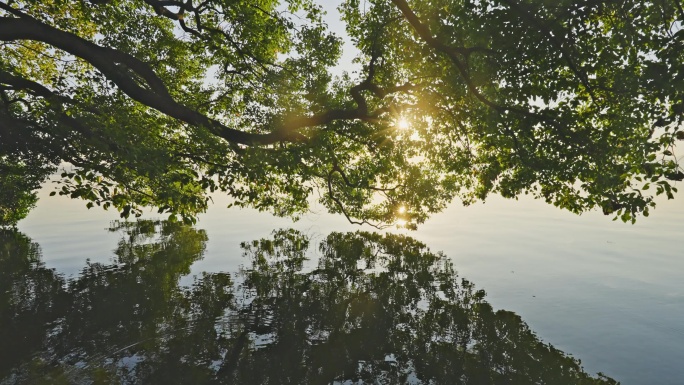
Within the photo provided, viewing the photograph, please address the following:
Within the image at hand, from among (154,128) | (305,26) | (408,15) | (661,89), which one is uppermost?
(305,26)

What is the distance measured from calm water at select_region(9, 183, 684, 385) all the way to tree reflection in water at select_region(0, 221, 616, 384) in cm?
169

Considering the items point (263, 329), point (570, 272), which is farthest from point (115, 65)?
point (570, 272)

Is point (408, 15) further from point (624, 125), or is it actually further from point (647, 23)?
point (624, 125)

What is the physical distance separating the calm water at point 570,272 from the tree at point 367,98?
6585 mm

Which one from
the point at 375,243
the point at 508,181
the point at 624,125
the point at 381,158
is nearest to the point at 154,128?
the point at 381,158

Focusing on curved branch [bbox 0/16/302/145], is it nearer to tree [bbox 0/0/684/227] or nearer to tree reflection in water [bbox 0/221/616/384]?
tree [bbox 0/0/684/227]

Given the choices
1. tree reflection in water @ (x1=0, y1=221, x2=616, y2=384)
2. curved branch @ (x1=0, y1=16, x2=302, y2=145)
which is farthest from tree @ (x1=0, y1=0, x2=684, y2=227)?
tree reflection in water @ (x1=0, y1=221, x2=616, y2=384)

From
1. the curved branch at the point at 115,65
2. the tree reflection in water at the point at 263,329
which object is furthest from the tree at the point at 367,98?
the tree reflection in water at the point at 263,329

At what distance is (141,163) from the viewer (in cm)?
893

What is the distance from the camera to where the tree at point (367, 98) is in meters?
8.34

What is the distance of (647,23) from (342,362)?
37.7ft

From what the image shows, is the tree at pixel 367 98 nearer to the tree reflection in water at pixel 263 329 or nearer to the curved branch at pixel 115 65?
the curved branch at pixel 115 65

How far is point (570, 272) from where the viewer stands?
27.2m

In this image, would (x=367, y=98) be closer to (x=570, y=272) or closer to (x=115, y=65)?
(x=115, y=65)
